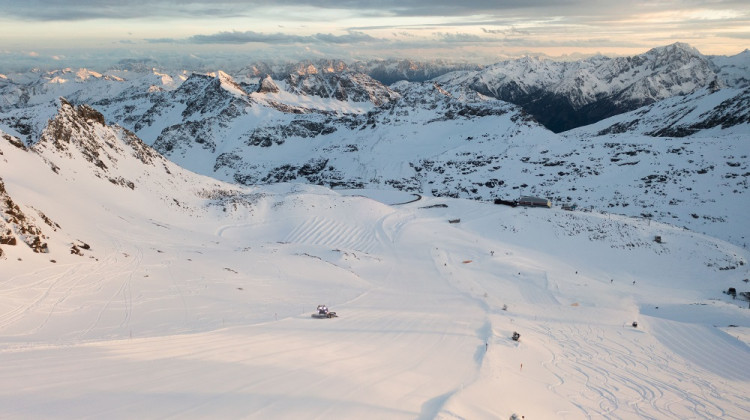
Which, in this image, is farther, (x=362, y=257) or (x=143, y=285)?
(x=362, y=257)

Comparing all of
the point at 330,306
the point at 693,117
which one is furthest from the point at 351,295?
the point at 693,117

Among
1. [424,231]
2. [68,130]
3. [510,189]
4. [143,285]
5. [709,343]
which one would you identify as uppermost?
[68,130]

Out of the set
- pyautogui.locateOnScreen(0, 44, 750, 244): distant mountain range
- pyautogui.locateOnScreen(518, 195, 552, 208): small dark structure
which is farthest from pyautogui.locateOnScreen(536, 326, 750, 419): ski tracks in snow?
pyautogui.locateOnScreen(0, 44, 750, 244): distant mountain range

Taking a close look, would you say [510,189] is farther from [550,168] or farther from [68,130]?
[68,130]

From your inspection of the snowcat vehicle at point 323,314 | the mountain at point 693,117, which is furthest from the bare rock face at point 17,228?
the mountain at point 693,117

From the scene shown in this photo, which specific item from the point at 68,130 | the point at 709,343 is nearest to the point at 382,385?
the point at 709,343

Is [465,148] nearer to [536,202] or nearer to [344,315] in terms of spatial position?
[536,202]

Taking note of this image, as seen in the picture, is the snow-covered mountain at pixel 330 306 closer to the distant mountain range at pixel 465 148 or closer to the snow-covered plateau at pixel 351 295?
the snow-covered plateau at pixel 351 295

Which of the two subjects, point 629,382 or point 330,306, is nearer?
point 629,382
